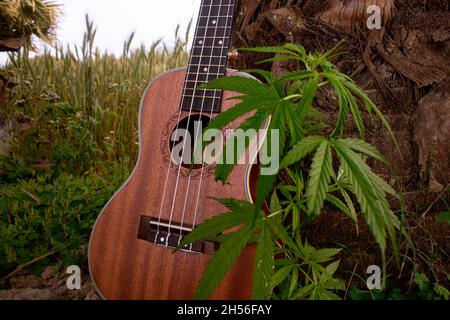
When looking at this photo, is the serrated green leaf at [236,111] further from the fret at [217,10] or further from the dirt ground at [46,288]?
the dirt ground at [46,288]

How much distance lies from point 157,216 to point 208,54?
0.61 m

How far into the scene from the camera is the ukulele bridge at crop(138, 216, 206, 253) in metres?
1.18

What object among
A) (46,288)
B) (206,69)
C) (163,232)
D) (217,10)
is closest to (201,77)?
(206,69)

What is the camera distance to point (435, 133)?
1.33 meters

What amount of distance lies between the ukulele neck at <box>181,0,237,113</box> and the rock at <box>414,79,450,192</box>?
75 centimetres

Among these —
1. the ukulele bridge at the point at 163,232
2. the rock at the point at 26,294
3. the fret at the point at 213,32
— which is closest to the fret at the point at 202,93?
the fret at the point at 213,32

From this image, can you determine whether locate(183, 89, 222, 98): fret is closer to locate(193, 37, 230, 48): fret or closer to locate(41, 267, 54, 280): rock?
locate(193, 37, 230, 48): fret

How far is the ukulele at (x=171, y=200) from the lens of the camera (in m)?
1.15

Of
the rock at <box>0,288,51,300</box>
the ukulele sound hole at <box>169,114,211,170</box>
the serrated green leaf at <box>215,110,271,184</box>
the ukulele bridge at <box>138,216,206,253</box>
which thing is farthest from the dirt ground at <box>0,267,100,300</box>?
the serrated green leaf at <box>215,110,271,184</box>

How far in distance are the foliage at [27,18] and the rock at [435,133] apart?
11.5 ft

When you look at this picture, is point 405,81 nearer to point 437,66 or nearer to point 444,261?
point 437,66
